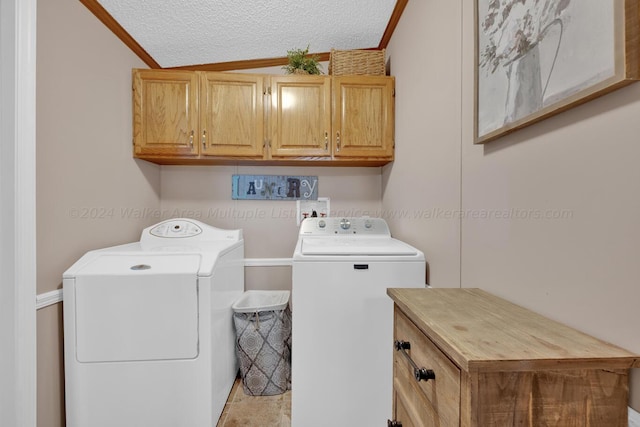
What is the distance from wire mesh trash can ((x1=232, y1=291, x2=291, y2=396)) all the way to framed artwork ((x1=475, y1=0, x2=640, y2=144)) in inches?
63.9

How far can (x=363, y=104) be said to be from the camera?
2119 mm

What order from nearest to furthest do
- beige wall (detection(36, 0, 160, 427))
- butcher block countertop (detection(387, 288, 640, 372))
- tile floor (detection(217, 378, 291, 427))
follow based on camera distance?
butcher block countertop (detection(387, 288, 640, 372)) < beige wall (detection(36, 0, 160, 427)) < tile floor (detection(217, 378, 291, 427))

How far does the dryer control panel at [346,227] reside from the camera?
2.12 meters

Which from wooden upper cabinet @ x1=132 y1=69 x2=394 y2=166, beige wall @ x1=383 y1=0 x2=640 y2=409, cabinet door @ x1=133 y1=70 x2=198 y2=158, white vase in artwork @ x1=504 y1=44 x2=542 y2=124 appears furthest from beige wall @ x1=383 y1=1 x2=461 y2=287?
cabinet door @ x1=133 y1=70 x2=198 y2=158

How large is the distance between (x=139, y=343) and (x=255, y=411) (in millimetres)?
852

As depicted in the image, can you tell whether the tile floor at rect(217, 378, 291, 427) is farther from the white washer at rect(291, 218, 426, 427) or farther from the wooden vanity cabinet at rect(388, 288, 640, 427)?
the wooden vanity cabinet at rect(388, 288, 640, 427)

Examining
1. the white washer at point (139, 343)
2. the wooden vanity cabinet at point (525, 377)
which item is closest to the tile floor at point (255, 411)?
the white washer at point (139, 343)

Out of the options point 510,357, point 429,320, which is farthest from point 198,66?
point 510,357

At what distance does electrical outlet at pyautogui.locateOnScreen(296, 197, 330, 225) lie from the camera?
99.5 inches

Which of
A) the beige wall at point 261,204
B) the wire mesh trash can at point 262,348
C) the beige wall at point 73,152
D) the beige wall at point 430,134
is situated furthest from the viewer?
the beige wall at point 261,204

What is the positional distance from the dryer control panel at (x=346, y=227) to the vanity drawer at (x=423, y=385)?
43.0 inches

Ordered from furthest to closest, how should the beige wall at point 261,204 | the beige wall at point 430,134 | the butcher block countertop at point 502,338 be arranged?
the beige wall at point 261,204 < the beige wall at point 430,134 < the butcher block countertop at point 502,338

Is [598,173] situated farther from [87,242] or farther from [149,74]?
[149,74]

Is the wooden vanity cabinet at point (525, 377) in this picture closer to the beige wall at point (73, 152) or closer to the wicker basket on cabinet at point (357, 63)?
the beige wall at point (73, 152)
